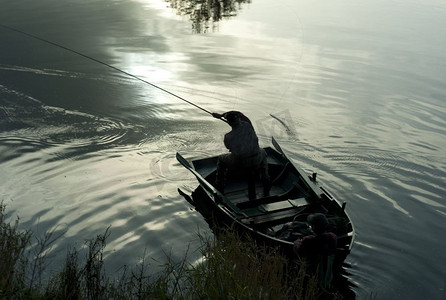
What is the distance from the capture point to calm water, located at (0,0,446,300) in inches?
402

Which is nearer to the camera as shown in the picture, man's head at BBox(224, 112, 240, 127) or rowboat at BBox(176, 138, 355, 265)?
rowboat at BBox(176, 138, 355, 265)

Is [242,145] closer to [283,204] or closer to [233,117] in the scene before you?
[233,117]

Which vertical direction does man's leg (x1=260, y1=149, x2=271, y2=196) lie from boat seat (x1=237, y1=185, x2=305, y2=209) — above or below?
above

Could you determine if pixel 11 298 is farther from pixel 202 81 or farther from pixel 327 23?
pixel 327 23

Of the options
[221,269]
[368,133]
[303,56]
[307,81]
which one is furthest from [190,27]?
[221,269]

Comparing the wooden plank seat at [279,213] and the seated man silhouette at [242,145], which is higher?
the seated man silhouette at [242,145]

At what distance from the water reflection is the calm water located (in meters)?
0.14

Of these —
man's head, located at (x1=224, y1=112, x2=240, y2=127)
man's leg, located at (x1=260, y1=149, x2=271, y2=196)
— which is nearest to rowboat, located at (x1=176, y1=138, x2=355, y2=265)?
man's leg, located at (x1=260, y1=149, x2=271, y2=196)

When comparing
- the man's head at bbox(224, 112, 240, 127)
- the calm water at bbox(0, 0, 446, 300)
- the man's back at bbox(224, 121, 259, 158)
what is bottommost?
the calm water at bbox(0, 0, 446, 300)

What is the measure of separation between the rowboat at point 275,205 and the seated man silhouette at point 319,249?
0.36 m

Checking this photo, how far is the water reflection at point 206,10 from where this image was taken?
76.5 ft

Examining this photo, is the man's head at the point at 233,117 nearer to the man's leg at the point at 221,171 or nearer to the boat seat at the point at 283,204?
the man's leg at the point at 221,171

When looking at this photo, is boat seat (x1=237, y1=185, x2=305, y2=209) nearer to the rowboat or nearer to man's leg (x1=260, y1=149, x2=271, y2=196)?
the rowboat

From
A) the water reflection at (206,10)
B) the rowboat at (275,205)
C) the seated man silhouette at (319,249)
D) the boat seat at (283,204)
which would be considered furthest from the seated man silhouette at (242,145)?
the water reflection at (206,10)
